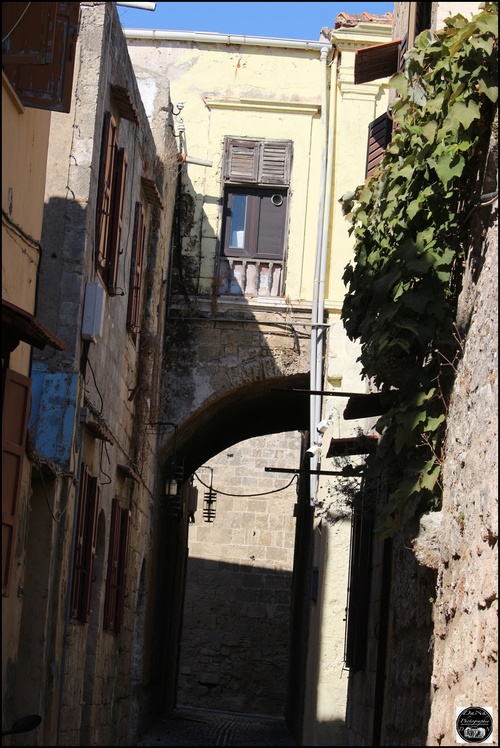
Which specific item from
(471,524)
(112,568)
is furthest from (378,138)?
(471,524)

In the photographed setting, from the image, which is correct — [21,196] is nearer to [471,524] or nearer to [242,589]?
[471,524]

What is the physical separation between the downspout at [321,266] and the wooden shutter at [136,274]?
281 cm

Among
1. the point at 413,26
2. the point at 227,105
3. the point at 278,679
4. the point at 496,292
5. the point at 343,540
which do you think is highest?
the point at 227,105

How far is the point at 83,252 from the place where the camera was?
34.0 feet

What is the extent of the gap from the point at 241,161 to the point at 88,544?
7.52 m

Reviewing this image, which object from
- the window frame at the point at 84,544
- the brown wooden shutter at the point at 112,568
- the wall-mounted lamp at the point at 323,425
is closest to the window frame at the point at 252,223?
the wall-mounted lamp at the point at 323,425

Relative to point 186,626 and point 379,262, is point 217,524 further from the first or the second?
point 379,262

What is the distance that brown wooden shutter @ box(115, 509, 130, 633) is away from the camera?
1325 centimetres

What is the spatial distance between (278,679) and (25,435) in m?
18.7

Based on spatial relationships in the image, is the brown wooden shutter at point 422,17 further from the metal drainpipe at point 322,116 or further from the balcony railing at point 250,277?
the balcony railing at point 250,277

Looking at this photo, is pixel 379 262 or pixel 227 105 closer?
pixel 379 262

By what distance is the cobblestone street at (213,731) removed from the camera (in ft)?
51.8

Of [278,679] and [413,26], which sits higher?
[413,26]

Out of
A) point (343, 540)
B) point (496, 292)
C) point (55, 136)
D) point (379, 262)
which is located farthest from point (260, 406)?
point (496, 292)
